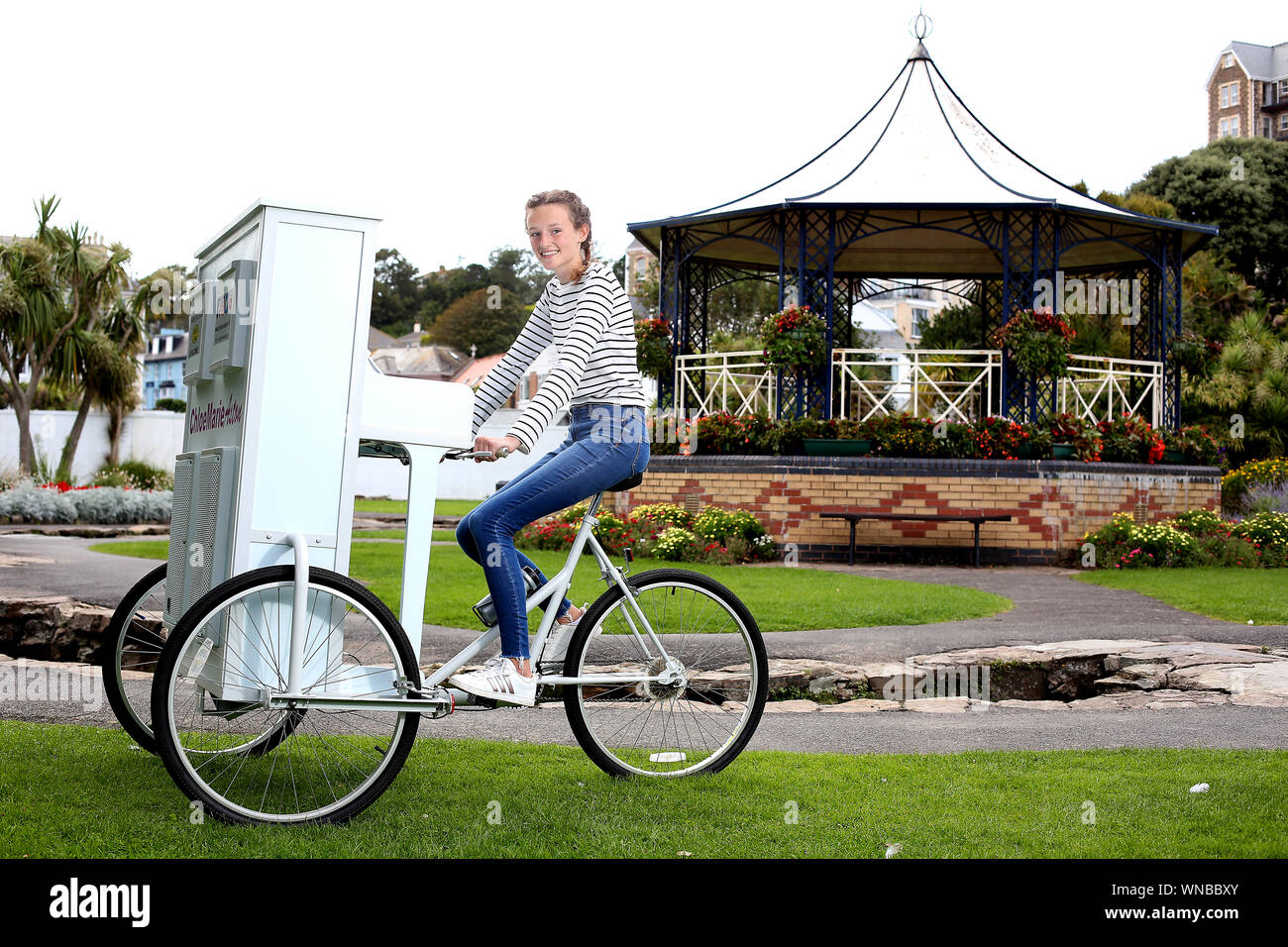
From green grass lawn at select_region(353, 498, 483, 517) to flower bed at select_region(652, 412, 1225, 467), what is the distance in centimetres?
951

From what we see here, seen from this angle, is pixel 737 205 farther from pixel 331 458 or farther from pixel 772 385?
pixel 331 458

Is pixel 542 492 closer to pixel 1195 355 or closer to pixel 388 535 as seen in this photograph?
pixel 388 535

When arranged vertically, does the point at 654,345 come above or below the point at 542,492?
above

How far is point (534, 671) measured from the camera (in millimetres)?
4250

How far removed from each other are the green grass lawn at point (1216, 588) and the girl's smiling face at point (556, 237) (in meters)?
7.65

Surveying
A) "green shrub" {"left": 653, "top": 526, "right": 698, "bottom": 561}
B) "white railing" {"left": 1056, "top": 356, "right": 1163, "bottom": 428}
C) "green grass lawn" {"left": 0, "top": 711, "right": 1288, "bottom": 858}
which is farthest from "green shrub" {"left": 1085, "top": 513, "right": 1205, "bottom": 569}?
"green grass lawn" {"left": 0, "top": 711, "right": 1288, "bottom": 858}

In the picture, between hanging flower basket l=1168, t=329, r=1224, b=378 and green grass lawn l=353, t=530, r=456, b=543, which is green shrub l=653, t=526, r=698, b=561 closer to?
green grass lawn l=353, t=530, r=456, b=543

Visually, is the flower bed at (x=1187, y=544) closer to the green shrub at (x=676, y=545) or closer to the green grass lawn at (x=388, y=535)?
the green shrub at (x=676, y=545)

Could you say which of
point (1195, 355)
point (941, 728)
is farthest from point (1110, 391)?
point (941, 728)

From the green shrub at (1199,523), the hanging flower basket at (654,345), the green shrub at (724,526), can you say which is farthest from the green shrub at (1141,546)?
the hanging flower basket at (654,345)

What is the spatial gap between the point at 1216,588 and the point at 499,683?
1046 cm
